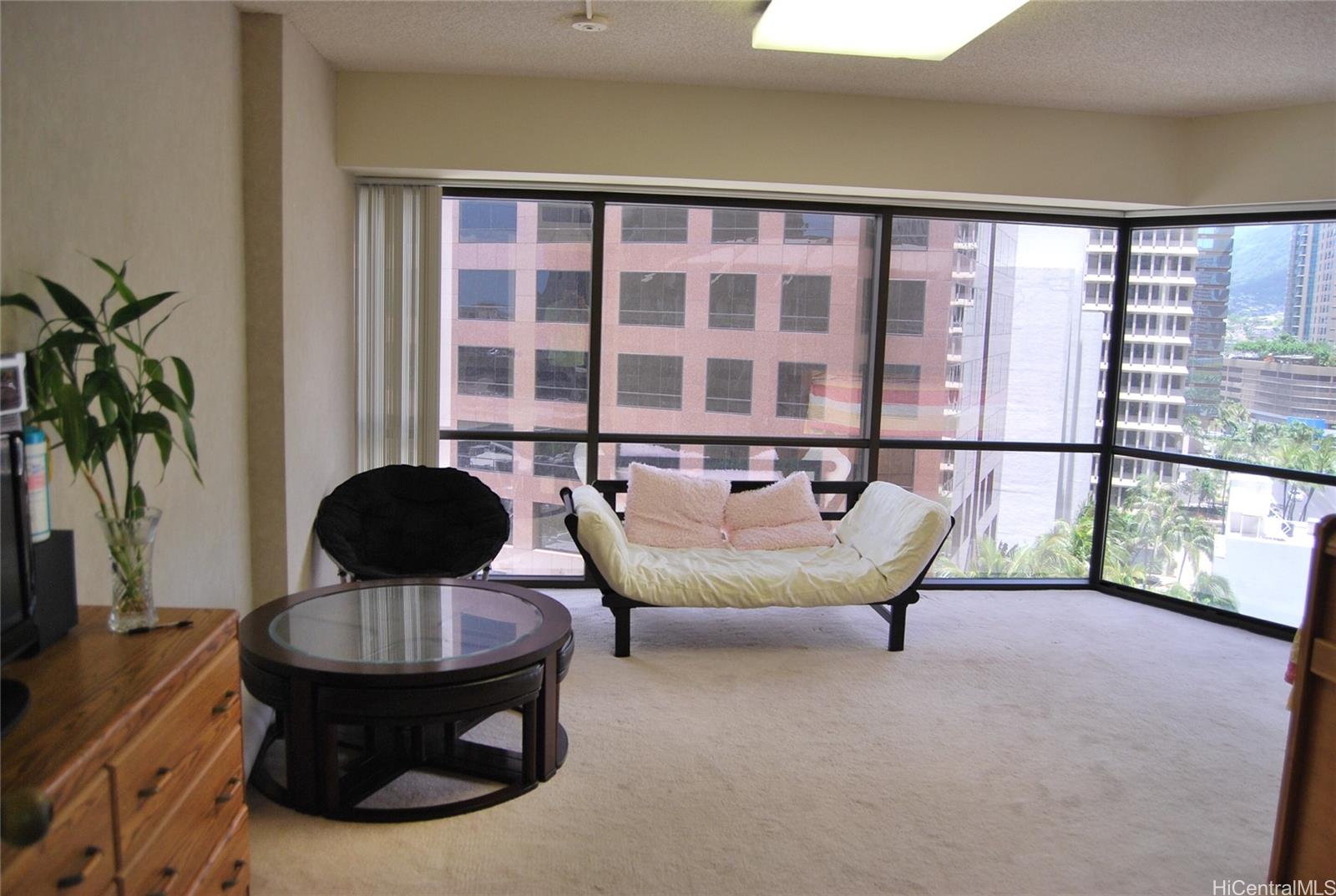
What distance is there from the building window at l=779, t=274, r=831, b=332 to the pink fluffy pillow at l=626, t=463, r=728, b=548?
3.49ft

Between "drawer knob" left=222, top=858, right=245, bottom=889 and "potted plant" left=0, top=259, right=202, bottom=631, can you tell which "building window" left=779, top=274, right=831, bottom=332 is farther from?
"drawer knob" left=222, top=858, right=245, bottom=889

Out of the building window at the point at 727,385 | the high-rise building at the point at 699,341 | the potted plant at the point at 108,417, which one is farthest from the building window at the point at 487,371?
the potted plant at the point at 108,417

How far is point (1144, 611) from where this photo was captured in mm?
5340

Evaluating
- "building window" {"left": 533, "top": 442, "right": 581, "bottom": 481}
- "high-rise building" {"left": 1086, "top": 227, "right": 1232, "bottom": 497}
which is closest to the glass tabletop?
"building window" {"left": 533, "top": 442, "right": 581, "bottom": 481}

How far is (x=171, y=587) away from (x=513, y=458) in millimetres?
2447

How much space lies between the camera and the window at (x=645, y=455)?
534 cm

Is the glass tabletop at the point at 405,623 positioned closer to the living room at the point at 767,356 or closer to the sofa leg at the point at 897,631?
the living room at the point at 767,356

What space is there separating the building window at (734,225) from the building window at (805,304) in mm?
313

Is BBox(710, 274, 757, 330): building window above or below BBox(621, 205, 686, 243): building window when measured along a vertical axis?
below

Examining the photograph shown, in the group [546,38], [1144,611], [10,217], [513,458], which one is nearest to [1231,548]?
[1144,611]

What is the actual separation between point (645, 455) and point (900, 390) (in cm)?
150

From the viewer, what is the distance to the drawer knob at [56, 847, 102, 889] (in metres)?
1.41

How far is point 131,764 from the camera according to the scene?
1.60 metres

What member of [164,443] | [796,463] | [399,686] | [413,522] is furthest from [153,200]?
[796,463]
